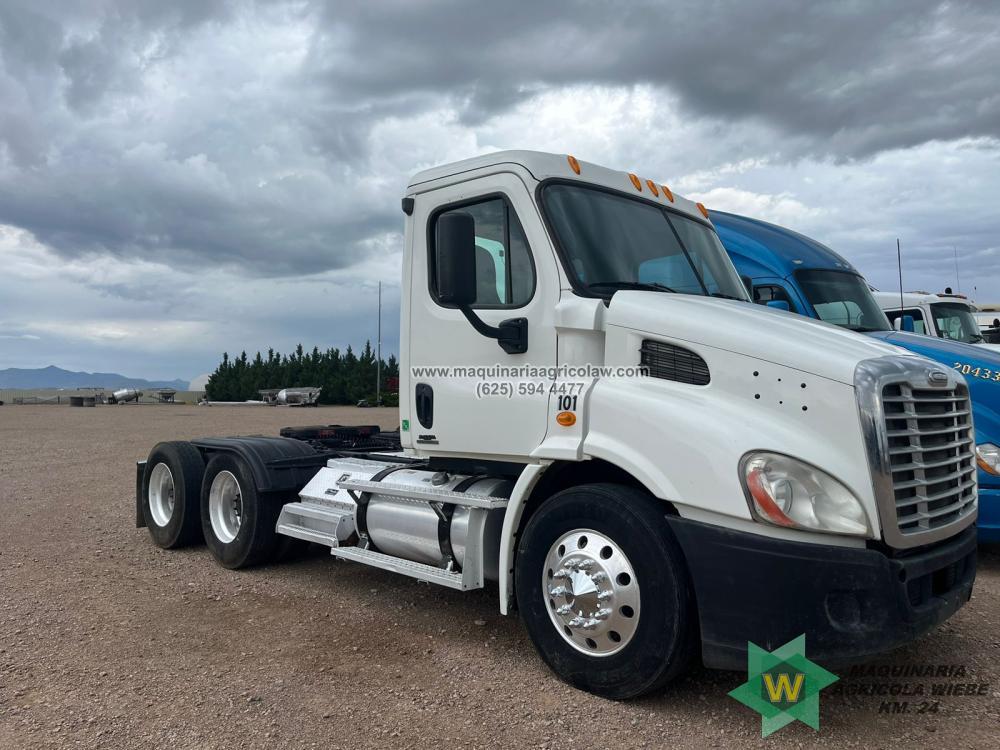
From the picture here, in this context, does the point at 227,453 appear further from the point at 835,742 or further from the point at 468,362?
the point at 835,742

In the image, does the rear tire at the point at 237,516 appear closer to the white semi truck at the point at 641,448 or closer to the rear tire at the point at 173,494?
the rear tire at the point at 173,494

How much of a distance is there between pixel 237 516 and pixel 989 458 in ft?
20.4

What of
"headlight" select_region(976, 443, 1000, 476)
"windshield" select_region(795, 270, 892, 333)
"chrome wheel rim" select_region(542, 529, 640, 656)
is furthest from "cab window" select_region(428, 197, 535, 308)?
"windshield" select_region(795, 270, 892, 333)

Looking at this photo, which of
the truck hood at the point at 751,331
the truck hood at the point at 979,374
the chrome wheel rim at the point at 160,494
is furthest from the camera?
the chrome wheel rim at the point at 160,494

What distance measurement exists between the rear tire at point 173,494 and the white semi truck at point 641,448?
7.54 feet

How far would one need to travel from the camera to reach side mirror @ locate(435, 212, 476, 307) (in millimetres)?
4164

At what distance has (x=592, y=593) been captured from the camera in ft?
12.7

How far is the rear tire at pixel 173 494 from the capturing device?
7246 millimetres

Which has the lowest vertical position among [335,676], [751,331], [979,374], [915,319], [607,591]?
[335,676]

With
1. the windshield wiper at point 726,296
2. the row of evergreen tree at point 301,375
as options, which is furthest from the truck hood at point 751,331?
the row of evergreen tree at point 301,375

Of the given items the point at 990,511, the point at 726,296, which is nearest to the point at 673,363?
the point at 726,296

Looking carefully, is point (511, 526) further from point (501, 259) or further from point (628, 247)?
point (628, 247)

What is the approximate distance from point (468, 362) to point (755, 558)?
6.79 feet

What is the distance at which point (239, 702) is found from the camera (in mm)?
3992
